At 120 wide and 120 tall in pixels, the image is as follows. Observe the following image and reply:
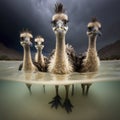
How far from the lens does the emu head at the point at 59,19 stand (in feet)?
7.57

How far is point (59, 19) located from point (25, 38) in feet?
2.13

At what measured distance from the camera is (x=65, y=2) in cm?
236

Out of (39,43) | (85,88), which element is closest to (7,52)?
(39,43)

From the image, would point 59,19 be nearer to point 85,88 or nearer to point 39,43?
point 39,43

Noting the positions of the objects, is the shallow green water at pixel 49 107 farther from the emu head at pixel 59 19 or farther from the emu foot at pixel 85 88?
the emu head at pixel 59 19

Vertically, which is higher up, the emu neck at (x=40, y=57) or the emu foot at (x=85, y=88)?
the emu neck at (x=40, y=57)

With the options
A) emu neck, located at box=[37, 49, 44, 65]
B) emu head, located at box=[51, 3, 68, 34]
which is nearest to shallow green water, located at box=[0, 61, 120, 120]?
emu neck, located at box=[37, 49, 44, 65]

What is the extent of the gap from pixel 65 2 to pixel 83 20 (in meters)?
0.36

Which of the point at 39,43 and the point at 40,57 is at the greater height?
the point at 39,43

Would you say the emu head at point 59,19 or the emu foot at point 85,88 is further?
the emu foot at point 85,88

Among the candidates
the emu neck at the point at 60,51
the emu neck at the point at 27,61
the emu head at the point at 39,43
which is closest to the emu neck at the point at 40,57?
the emu head at the point at 39,43

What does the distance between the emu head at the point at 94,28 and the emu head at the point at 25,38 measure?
28.4 inches

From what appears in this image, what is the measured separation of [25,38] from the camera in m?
2.78

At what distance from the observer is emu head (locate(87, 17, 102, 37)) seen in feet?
8.46
